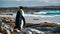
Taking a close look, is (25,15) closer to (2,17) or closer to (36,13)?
(36,13)

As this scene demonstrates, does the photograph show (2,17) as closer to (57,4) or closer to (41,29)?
(41,29)

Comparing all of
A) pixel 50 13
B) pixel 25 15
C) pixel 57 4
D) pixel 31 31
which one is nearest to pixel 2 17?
pixel 25 15

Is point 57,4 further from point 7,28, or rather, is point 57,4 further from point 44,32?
point 7,28

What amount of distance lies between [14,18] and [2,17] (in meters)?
0.26

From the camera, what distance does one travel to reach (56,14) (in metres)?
2.57

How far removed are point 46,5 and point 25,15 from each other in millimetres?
538

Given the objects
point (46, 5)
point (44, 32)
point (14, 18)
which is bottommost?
point (44, 32)

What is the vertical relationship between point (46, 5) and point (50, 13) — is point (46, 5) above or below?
above

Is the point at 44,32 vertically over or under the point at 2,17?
under

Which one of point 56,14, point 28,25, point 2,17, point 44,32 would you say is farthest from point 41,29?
point 2,17

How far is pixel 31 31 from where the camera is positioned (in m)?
2.51

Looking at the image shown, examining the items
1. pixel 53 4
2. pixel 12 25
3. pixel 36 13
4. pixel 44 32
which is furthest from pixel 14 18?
pixel 53 4

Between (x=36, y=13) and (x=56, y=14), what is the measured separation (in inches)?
17.4

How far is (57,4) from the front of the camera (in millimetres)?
2609
